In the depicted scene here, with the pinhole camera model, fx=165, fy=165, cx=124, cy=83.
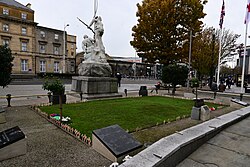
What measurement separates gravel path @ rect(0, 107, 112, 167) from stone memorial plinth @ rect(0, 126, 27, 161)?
100mm

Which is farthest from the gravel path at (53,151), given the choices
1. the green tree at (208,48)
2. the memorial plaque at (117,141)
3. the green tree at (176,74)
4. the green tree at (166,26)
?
the green tree at (208,48)

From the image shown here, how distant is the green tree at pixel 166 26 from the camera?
2058 cm

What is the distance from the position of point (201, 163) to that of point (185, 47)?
20.9 meters

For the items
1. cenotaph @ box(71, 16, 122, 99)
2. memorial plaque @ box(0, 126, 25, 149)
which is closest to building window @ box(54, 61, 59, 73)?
cenotaph @ box(71, 16, 122, 99)

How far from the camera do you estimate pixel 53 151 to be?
388 centimetres

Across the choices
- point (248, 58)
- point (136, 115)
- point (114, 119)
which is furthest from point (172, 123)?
point (248, 58)

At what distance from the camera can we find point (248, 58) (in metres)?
56.8

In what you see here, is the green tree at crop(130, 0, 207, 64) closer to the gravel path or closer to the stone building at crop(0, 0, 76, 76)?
the gravel path

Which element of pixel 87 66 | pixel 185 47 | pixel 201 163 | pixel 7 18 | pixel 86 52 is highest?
pixel 7 18

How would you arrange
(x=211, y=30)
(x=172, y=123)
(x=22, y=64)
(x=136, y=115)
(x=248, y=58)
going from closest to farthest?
1. (x=172, y=123)
2. (x=136, y=115)
3. (x=211, y=30)
4. (x=22, y=64)
5. (x=248, y=58)

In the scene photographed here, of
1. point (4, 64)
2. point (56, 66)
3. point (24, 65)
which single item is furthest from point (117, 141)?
point (56, 66)

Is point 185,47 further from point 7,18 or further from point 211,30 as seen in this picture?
point 7,18

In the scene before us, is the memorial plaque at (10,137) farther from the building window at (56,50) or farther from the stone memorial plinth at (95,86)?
the building window at (56,50)

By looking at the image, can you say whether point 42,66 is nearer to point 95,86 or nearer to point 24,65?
point 24,65
